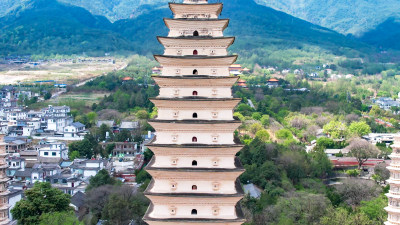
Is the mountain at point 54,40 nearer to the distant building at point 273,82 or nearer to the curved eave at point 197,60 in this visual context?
the distant building at point 273,82

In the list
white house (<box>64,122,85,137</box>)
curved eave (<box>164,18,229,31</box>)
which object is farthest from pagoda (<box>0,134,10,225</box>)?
white house (<box>64,122,85,137</box>)

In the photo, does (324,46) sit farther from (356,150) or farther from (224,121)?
(224,121)

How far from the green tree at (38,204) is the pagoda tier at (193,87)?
15.7 meters

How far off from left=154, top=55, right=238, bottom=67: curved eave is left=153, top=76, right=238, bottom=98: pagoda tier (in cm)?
68

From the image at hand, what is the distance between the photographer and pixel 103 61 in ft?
536

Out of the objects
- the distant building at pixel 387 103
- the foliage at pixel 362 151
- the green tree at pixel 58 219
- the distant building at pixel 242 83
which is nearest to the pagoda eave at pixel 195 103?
the green tree at pixel 58 219

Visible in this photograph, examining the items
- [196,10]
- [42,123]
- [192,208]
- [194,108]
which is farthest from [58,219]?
[42,123]

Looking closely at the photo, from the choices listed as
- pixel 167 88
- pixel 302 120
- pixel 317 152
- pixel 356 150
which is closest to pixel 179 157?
pixel 167 88

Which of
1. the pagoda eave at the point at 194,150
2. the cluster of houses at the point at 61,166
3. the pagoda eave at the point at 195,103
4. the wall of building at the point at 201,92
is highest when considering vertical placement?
the wall of building at the point at 201,92

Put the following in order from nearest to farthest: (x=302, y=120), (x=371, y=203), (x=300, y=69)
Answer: (x=371, y=203) < (x=302, y=120) < (x=300, y=69)

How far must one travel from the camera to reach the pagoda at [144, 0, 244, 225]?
2352cm

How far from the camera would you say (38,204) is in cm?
3691

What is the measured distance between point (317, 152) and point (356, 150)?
481 centimetres

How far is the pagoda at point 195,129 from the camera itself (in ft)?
77.2
